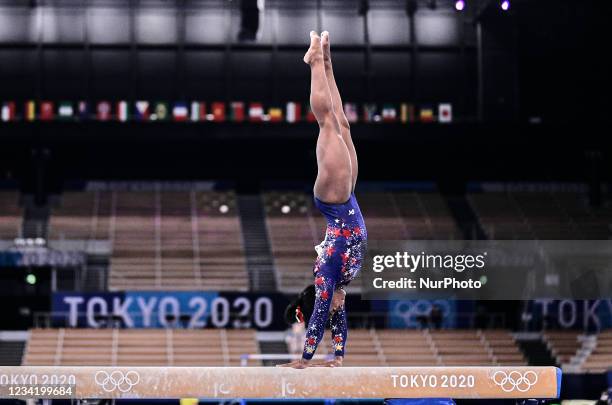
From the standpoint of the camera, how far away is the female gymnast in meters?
7.62

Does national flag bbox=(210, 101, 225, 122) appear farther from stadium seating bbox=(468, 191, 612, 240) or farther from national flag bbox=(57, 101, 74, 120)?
stadium seating bbox=(468, 191, 612, 240)

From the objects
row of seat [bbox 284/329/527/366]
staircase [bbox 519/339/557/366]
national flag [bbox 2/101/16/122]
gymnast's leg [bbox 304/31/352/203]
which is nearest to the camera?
gymnast's leg [bbox 304/31/352/203]

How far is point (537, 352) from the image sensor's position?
830 inches

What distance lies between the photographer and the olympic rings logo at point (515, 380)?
8297 millimetres

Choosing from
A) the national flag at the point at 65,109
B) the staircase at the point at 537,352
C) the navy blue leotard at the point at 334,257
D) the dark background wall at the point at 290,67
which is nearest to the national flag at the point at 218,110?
the dark background wall at the point at 290,67

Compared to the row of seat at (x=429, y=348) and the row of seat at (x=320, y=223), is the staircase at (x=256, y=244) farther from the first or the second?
the row of seat at (x=429, y=348)

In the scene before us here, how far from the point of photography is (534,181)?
26.7 metres

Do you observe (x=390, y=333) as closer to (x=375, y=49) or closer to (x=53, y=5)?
(x=375, y=49)

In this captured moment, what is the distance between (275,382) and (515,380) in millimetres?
2018

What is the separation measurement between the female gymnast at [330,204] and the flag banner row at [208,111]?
615 inches

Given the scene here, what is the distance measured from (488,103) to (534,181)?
11.7 feet

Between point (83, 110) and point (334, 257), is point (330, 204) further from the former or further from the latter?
point (83, 110)

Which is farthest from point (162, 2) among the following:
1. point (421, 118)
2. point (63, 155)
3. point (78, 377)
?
point (78, 377)

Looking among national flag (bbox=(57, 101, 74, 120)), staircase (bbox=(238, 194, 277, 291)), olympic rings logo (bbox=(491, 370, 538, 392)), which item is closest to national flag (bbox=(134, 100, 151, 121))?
national flag (bbox=(57, 101, 74, 120))
